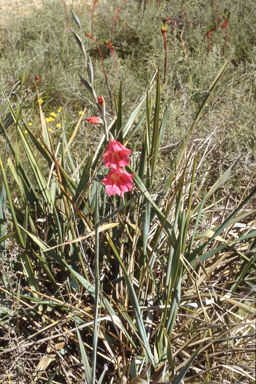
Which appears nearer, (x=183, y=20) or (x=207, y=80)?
(x=207, y=80)

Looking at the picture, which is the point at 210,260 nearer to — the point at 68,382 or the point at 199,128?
the point at 68,382

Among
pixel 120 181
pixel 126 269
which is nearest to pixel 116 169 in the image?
pixel 120 181

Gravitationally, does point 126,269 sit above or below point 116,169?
below

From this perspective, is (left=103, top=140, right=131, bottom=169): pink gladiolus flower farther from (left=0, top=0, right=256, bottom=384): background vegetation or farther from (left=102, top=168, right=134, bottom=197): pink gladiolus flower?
(left=0, top=0, right=256, bottom=384): background vegetation

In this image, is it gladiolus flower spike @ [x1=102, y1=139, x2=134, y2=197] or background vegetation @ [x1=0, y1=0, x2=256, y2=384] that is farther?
background vegetation @ [x1=0, y1=0, x2=256, y2=384]

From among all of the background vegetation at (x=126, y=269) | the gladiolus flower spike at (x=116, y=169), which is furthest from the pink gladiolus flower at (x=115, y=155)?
the background vegetation at (x=126, y=269)

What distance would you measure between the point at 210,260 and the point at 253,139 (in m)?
1.07

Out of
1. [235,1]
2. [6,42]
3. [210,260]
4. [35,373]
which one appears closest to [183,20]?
[235,1]

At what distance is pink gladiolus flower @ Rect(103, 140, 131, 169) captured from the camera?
2.96 feet

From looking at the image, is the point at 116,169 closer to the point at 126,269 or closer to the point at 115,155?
the point at 115,155

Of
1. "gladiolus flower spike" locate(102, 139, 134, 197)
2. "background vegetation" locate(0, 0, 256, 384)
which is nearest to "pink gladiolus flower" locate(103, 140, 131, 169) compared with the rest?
"gladiolus flower spike" locate(102, 139, 134, 197)

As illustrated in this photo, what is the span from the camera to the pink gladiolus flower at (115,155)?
90 centimetres

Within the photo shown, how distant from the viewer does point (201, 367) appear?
3.94 ft

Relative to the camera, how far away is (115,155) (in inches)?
36.8
